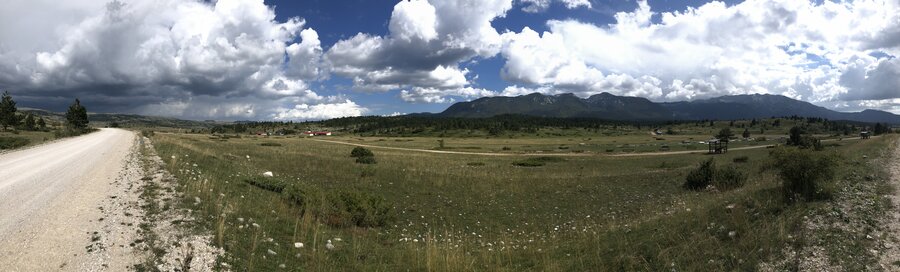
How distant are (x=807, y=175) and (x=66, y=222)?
71.3 ft

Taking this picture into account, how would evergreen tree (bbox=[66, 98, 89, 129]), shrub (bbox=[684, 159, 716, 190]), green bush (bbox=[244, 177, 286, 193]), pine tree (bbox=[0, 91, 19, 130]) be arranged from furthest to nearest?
evergreen tree (bbox=[66, 98, 89, 129])
pine tree (bbox=[0, 91, 19, 130])
shrub (bbox=[684, 159, 716, 190])
green bush (bbox=[244, 177, 286, 193])

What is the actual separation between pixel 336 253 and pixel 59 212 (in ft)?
25.9

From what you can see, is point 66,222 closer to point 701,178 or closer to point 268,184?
point 268,184

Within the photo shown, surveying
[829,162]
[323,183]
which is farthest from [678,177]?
[323,183]

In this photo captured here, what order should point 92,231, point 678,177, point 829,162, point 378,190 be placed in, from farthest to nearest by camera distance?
point 678,177 < point 378,190 < point 829,162 < point 92,231

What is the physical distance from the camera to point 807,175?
13.6 metres

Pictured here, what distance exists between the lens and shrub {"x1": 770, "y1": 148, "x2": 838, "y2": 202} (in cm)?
1328

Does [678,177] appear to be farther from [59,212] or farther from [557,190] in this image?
[59,212]

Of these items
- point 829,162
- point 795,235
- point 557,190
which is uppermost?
point 829,162

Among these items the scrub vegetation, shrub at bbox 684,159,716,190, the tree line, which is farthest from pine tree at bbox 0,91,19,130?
shrub at bbox 684,159,716,190

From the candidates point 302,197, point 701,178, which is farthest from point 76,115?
point 701,178

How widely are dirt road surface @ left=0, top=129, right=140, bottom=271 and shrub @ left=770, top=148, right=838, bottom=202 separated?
18.5 m

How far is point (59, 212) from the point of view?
37.8 ft

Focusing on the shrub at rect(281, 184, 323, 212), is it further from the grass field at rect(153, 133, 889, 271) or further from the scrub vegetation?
the grass field at rect(153, 133, 889, 271)
